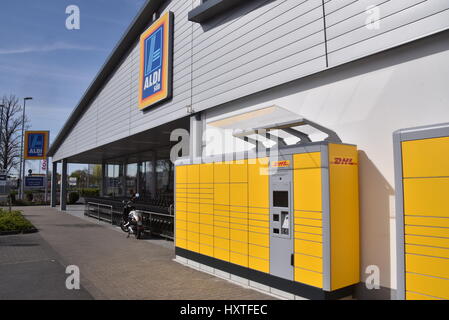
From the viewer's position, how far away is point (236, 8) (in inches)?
308

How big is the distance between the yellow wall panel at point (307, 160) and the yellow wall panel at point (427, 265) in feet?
5.05

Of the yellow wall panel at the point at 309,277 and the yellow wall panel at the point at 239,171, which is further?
the yellow wall panel at the point at 239,171

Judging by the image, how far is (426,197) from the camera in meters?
3.67

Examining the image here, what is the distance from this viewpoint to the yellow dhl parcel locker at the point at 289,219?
15.0ft

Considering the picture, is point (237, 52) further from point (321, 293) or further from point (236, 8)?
point (321, 293)

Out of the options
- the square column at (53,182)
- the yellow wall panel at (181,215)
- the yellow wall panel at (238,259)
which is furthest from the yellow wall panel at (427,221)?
the square column at (53,182)

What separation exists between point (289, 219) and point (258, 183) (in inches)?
34.9

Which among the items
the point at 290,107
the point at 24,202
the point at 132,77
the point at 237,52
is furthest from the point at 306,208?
the point at 24,202

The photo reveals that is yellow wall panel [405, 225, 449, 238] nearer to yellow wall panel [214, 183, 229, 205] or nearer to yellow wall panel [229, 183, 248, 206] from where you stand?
yellow wall panel [229, 183, 248, 206]

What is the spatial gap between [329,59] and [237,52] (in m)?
2.62

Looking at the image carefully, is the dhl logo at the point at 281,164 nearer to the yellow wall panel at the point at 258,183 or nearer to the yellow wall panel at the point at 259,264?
the yellow wall panel at the point at 258,183

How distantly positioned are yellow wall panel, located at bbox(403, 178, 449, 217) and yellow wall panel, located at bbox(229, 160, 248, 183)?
268 cm

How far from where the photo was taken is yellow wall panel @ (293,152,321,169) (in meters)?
4.67

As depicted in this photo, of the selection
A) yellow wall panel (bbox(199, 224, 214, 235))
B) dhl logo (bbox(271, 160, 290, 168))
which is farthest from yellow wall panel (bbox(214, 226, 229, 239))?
dhl logo (bbox(271, 160, 290, 168))
